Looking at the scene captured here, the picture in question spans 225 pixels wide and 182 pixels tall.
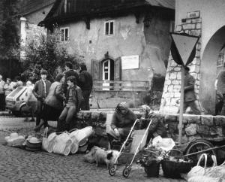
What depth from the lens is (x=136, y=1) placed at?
2238 cm

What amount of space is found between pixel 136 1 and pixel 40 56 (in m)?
6.98

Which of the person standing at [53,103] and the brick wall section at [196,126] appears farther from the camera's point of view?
the person standing at [53,103]

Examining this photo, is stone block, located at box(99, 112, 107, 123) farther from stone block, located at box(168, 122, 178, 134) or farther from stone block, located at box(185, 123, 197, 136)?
stone block, located at box(185, 123, 197, 136)

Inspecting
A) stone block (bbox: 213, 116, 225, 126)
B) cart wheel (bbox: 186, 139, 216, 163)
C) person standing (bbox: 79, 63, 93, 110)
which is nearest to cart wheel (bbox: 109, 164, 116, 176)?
cart wheel (bbox: 186, 139, 216, 163)

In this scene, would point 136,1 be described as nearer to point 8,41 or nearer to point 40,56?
point 40,56

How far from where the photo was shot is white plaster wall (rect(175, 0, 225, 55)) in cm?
1289

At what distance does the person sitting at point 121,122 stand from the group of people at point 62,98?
6.16ft

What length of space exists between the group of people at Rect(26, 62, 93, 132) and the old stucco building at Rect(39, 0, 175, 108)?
8.98 metres

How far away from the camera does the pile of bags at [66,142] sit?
337 inches

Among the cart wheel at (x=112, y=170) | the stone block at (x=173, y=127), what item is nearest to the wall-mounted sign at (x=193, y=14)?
the stone block at (x=173, y=127)

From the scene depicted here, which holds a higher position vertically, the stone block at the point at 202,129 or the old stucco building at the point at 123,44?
the old stucco building at the point at 123,44

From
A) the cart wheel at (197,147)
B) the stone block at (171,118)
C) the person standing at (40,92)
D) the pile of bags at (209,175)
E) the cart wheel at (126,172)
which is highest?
the person standing at (40,92)

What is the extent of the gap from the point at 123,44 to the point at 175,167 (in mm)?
17742

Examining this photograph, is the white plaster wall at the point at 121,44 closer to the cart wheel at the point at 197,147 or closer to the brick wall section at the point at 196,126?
the brick wall section at the point at 196,126
